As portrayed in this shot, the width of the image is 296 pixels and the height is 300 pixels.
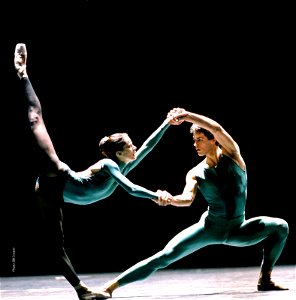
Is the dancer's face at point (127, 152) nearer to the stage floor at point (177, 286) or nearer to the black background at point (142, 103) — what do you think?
the stage floor at point (177, 286)

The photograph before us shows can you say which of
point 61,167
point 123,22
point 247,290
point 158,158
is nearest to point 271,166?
point 158,158

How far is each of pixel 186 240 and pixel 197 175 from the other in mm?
387

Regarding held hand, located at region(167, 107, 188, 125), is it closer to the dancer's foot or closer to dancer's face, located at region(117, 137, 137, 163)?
dancer's face, located at region(117, 137, 137, 163)

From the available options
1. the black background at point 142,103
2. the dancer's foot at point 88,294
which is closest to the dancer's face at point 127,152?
the dancer's foot at point 88,294

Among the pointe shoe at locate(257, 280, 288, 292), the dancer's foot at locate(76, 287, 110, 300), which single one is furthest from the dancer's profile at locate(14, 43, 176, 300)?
the pointe shoe at locate(257, 280, 288, 292)

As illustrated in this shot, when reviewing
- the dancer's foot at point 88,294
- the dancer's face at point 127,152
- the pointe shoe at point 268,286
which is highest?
the dancer's face at point 127,152

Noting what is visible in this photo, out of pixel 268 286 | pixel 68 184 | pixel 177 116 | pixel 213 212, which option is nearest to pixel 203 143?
pixel 177 116

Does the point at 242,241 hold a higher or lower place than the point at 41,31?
lower

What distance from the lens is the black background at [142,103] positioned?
6430 millimetres

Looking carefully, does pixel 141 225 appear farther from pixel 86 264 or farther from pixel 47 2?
pixel 47 2

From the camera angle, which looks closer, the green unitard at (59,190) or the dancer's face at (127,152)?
the green unitard at (59,190)

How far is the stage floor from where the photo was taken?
129 inches

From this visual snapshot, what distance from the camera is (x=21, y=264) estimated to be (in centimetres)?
616

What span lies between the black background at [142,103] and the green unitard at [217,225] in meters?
3.14
